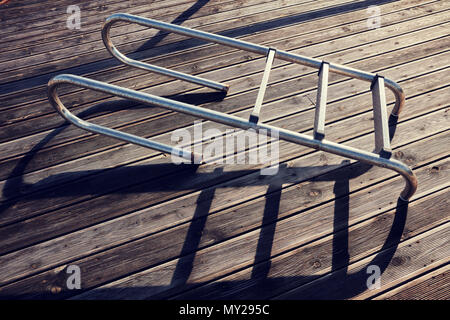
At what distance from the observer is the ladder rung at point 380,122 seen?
1406mm

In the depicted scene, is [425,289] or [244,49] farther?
[244,49]

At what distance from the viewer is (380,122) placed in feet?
4.98

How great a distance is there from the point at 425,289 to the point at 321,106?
0.88m

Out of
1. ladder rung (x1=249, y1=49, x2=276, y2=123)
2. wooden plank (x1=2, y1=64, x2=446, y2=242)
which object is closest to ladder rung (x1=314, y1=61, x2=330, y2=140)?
ladder rung (x1=249, y1=49, x2=276, y2=123)

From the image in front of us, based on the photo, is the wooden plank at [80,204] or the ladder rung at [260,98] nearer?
the ladder rung at [260,98]

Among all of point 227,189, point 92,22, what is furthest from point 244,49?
point 92,22

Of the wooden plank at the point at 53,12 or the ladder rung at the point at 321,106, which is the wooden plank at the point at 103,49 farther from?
the ladder rung at the point at 321,106

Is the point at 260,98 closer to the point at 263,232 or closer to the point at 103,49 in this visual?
the point at 263,232

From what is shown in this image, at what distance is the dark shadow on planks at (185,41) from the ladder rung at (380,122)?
4.52 ft

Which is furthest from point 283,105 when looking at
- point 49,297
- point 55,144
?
point 49,297

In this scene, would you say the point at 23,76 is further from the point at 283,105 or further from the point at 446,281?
the point at 446,281

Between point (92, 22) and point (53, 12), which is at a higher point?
point (53, 12)

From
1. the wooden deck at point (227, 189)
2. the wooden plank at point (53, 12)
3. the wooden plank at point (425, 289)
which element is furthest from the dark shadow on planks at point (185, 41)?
the wooden plank at point (425, 289)

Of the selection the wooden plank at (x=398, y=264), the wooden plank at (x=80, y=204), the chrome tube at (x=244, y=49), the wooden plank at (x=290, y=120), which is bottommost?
the wooden plank at (x=398, y=264)
